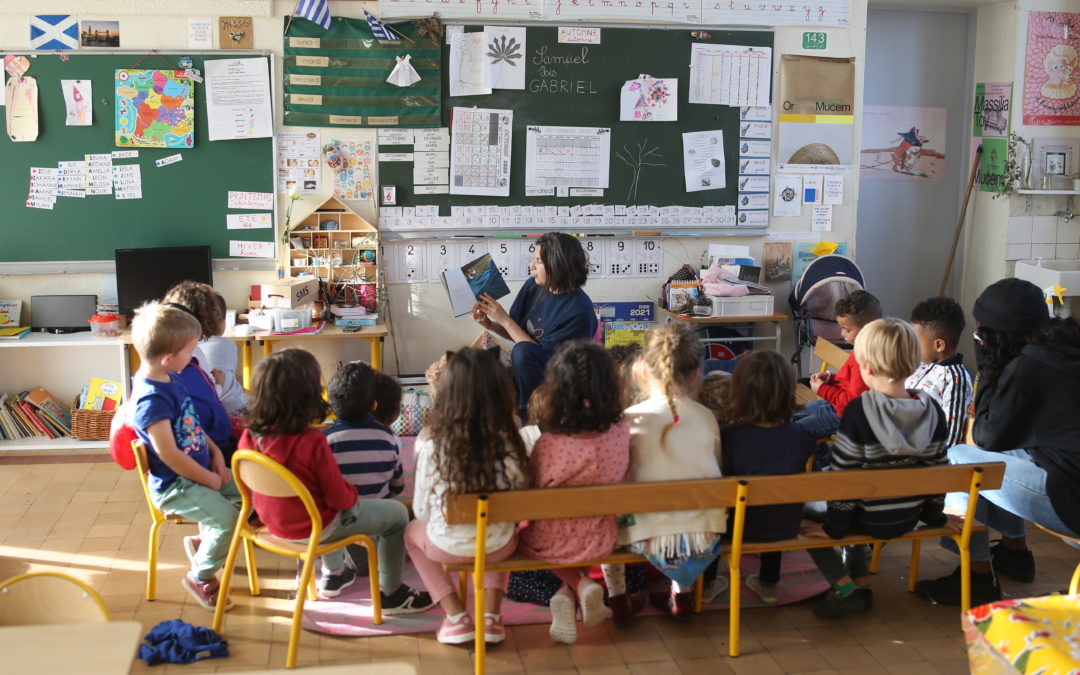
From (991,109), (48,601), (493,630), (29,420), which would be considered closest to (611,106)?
(991,109)

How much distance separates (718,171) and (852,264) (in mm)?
925

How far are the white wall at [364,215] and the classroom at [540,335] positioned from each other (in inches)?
0.7

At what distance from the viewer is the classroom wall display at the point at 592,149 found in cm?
562

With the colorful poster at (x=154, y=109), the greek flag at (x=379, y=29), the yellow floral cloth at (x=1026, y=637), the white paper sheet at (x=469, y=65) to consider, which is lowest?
the yellow floral cloth at (x=1026, y=637)

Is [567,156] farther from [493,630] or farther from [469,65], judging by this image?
[493,630]

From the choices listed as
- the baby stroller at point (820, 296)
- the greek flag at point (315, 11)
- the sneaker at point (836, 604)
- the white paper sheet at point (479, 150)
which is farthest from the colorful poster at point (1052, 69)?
the greek flag at point (315, 11)

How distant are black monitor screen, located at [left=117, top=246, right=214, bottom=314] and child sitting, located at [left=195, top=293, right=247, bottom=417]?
1.41m

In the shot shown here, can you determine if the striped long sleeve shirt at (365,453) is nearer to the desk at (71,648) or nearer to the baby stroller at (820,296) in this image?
the desk at (71,648)

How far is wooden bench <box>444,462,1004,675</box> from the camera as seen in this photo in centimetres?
282

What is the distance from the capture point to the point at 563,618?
3.13 m

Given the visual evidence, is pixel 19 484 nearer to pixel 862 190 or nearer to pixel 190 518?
pixel 190 518

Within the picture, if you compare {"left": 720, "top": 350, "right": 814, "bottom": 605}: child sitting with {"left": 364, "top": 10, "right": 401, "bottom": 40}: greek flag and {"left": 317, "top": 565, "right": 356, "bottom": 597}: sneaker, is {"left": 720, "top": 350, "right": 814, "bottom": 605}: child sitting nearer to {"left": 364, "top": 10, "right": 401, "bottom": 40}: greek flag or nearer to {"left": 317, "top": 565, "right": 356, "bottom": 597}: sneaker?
{"left": 317, "top": 565, "right": 356, "bottom": 597}: sneaker

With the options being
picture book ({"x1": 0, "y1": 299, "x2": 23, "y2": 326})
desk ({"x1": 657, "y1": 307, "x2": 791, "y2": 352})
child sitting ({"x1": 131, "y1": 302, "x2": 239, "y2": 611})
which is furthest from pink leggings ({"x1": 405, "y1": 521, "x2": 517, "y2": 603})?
picture book ({"x1": 0, "y1": 299, "x2": 23, "y2": 326})

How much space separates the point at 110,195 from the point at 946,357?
421 centimetres
